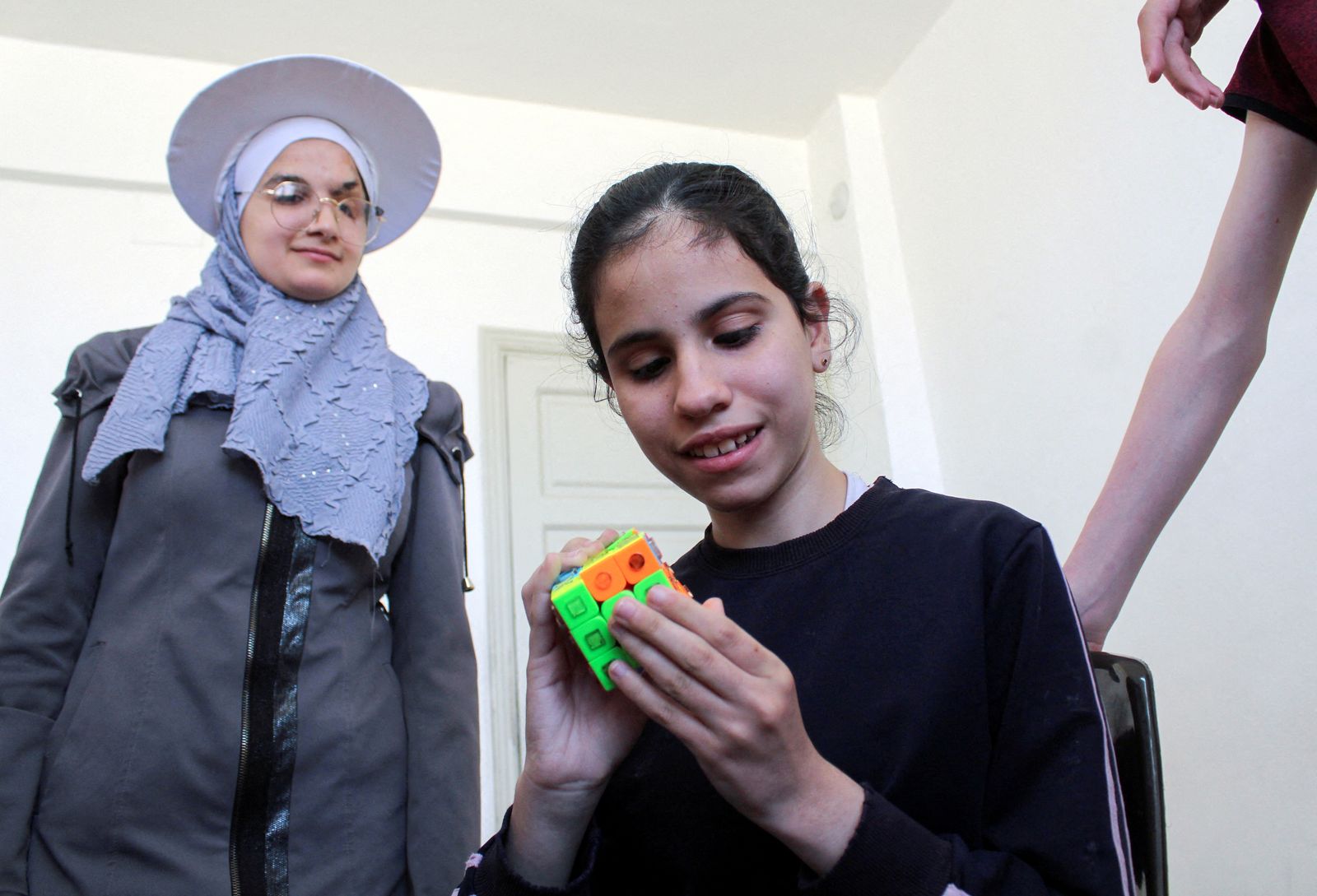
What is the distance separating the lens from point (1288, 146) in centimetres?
97

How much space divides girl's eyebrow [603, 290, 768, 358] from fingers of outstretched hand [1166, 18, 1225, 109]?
1.50 feet

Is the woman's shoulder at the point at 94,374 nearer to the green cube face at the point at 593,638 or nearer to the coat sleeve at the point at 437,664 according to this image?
the coat sleeve at the point at 437,664

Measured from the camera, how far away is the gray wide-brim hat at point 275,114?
5.07 ft

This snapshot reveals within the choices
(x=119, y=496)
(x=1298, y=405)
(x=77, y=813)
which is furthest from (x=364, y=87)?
(x=1298, y=405)

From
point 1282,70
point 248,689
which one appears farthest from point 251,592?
point 1282,70

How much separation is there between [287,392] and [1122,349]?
84.1 inches

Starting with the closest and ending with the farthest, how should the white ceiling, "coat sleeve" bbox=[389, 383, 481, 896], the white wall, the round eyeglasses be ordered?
1. "coat sleeve" bbox=[389, 383, 481, 896]
2. the round eyeglasses
3. the white wall
4. the white ceiling

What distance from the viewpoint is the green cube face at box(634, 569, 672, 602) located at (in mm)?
661

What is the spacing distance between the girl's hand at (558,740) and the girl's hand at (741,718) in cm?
13

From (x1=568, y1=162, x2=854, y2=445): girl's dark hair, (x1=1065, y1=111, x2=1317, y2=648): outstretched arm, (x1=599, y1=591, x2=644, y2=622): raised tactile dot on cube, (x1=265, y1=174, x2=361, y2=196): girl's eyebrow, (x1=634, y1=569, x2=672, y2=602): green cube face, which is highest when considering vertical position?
(x1=265, y1=174, x2=361, y2=196): girl's eyebrow

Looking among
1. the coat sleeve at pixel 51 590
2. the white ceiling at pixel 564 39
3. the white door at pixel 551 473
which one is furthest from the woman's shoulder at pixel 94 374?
the white ceiling at pixel 564 39

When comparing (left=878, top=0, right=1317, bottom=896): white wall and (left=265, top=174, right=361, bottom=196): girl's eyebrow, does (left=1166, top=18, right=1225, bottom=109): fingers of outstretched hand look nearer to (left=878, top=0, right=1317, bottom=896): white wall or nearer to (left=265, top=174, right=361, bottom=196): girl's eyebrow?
(left=265, top=174, right=361, bottom=196): girl's eyebrow

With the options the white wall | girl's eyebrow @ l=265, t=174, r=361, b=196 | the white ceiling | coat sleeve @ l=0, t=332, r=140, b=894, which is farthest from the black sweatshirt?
the white ceiling

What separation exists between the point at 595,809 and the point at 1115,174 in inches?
95.5
